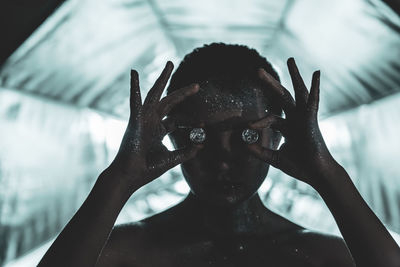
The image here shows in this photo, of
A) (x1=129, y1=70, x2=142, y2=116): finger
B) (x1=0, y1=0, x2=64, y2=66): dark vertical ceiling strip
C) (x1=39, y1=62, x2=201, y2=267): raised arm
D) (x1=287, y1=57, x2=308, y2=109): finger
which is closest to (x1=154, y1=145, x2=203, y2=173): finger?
(x1=39, y1=62, x2=201, y2=267): raised arm

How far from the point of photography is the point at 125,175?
84 centimetres

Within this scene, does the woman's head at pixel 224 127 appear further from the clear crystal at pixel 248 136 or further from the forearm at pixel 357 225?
the forearm at pixel 357 225

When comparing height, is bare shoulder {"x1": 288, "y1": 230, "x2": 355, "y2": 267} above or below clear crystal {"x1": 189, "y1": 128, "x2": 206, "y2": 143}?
below

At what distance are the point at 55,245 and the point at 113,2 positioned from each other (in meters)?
0.49

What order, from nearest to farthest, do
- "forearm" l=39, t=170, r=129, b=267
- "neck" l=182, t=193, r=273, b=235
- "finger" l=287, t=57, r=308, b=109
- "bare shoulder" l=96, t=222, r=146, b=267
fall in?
"forearm" l=39, t=170, r=129, b=267 < "finger" l=287, t=57, r=308, b=109 < "bare shoulder" l=96, t=222, r=146, b=267 < "neck" l=182, t=193, r=273, b=235

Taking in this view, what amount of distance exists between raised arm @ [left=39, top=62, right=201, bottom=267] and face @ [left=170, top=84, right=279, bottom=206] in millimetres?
46

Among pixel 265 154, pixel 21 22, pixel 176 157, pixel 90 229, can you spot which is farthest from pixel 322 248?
pixel 21 22

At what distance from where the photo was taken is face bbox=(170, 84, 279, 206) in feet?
3.05

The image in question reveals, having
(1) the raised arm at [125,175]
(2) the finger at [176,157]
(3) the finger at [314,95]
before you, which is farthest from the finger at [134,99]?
(3) the finger at [314,95]

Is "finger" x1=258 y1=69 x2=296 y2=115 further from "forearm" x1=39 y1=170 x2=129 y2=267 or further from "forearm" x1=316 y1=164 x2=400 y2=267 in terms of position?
"forearm" x1=39 y1=170 x2=129 y2=267

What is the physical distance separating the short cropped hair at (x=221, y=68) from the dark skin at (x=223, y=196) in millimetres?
30

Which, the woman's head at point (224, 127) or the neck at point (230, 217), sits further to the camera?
the neck at point (230, 217)

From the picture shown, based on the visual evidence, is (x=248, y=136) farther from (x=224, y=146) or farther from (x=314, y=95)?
(x=314, y=95)

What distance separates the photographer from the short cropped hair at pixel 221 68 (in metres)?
0.99
